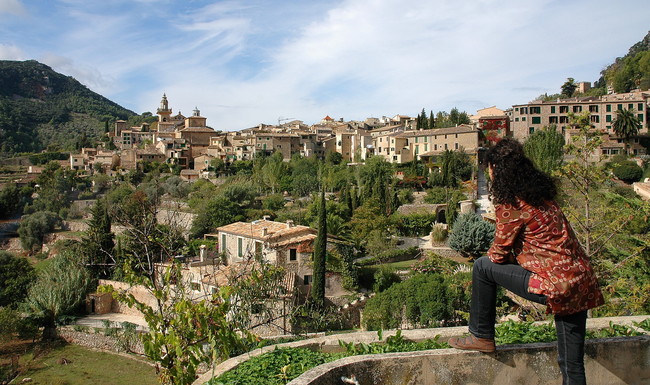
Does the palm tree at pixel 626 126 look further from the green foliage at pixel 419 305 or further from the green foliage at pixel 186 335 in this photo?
the green foliage at pixel 186 335

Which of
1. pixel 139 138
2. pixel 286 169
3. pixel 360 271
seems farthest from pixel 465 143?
pixel 139 138

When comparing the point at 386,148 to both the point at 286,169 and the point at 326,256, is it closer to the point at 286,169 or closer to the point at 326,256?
the point at 286,169

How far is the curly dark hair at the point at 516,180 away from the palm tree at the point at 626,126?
165ft

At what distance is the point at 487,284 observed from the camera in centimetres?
380

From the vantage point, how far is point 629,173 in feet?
128

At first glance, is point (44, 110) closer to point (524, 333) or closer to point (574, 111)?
point (574, 111)

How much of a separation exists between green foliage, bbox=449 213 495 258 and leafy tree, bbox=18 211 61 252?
1580 inches

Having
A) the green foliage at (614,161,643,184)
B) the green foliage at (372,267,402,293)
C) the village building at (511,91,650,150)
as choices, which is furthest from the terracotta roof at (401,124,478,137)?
the green foliage at (372,267,402,293)

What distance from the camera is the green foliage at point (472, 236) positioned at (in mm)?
27031

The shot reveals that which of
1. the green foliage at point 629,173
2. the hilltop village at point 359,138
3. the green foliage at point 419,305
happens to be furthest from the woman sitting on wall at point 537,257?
the green foliage at point 629,173

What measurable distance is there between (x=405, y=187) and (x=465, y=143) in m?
9.92

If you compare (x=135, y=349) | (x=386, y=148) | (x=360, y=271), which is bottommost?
(x=135, y=349)

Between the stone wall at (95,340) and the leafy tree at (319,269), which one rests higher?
the leafy tree at (319,269)

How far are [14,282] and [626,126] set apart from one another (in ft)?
168
